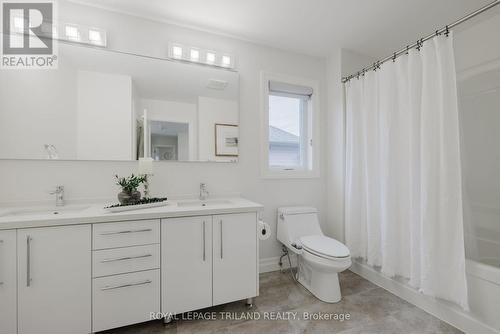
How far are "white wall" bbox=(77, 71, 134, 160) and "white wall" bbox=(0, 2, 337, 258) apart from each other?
0.37 ft

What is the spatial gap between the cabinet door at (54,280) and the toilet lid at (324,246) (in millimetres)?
1586

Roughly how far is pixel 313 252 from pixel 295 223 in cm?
46

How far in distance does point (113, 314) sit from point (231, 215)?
950mm

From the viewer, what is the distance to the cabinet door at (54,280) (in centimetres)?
123

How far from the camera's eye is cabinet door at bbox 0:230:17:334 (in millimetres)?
1192

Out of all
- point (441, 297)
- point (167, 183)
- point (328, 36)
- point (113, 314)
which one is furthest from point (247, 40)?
point (441, 297)

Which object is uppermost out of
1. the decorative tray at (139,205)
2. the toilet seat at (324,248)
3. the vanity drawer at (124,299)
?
the decorative tray at (139,205)

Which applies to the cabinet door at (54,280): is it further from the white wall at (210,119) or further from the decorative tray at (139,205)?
the white wall at (210,119)

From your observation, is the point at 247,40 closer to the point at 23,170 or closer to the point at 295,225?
the point at 295,225

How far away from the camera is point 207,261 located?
1.59m

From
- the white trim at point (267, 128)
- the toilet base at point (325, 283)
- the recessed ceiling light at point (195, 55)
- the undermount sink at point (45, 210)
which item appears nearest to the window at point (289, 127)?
the white trim at point (267, 128)

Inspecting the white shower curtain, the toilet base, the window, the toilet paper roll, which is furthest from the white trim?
the toilet base

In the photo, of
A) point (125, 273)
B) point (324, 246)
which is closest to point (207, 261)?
point (125, 273)

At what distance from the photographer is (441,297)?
1.49 m
